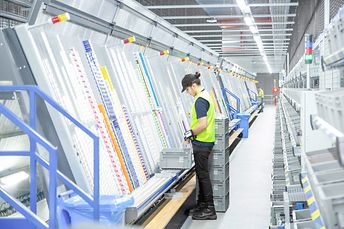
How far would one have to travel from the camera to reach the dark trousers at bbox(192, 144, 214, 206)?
257 inches

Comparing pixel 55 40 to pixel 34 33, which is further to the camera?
Answer: pixel 55 40

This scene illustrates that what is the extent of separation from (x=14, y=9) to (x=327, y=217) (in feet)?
12.1

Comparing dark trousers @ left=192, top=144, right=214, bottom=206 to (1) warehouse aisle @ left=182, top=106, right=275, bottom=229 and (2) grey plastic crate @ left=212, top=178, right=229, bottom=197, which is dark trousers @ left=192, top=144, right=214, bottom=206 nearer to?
(1) warehouse aisle @ left=182, top=106, right=275, bottom=229

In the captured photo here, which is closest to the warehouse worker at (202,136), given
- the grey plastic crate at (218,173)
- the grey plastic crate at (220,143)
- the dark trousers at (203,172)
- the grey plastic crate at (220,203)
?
the dark trousers at (203,172)

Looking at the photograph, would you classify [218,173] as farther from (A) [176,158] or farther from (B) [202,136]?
(B) [202,136]

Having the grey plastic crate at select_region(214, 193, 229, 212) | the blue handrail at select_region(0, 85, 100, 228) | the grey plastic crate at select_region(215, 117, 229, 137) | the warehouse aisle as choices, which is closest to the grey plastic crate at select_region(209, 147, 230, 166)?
the grey plastic crate at select_region(215, 117, 229, 137)

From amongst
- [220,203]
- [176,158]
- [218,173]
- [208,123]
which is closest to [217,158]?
[218,173]

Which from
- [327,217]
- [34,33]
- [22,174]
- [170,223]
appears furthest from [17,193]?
[327,217]

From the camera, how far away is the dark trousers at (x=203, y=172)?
652 centimetres

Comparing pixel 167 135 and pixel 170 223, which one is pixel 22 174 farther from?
pixel 167 135

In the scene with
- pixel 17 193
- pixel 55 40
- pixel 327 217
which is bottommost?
pixel 17 193

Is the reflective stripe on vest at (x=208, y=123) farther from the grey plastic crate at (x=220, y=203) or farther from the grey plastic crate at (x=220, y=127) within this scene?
the grey plastic crate at (x=220, y=203)

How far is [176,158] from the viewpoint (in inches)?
263

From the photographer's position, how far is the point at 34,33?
4.71m
